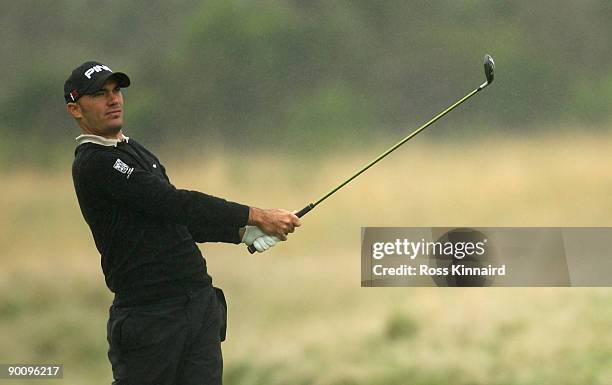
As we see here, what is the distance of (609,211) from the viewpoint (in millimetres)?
4383

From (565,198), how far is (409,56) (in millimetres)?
857

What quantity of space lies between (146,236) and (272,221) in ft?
1.21

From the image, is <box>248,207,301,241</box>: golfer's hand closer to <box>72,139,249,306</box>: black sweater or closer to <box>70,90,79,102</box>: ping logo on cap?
<box>72,139,249,306</box>: black sweater

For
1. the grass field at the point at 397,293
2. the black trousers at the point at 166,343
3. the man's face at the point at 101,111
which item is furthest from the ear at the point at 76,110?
the grass field at the point at 397,293

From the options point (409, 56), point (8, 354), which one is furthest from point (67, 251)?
point (409, 56)

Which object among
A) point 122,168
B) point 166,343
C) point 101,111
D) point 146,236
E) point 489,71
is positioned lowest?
point 166,343

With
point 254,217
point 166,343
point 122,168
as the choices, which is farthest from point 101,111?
point 166,343

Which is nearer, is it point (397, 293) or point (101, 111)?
point (101, 111)

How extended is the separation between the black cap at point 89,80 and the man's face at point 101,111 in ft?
0.06

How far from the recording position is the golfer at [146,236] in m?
3.07

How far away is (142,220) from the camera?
312cm

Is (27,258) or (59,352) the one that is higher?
(27,258)

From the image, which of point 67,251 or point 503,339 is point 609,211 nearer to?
point 503,339

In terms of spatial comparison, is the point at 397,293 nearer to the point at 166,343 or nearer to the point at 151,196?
the point at 166,343
